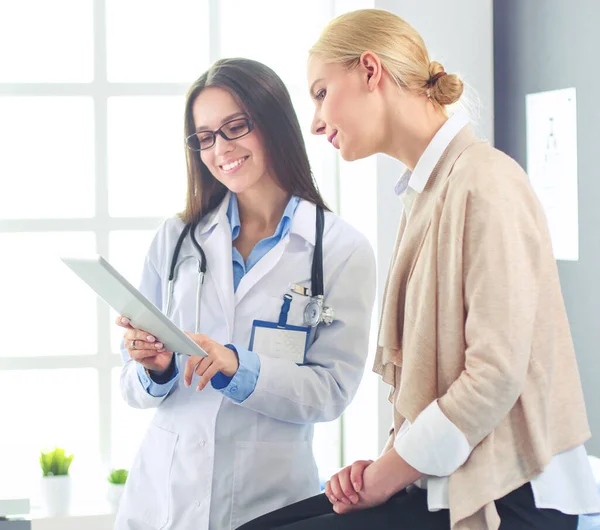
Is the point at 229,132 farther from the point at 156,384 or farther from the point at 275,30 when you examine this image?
the point at 275,30

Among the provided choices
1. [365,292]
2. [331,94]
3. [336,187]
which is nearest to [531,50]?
[336,187]

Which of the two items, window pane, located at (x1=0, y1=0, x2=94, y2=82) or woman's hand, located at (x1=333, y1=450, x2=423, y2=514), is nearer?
woman's hand, located at (x1=333, y1=450, x2=423, y2=514)

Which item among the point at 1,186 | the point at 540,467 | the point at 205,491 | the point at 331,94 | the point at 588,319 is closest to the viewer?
the point at 540,467

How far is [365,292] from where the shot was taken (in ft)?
5.49

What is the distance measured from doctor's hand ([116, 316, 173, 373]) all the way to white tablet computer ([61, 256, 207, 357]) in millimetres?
28

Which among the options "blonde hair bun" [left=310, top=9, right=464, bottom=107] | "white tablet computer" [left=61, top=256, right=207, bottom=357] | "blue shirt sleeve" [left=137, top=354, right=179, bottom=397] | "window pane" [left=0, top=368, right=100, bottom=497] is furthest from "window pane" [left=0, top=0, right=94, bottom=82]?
"blonde hair bun" [left=310, top=9, right=464, bottom=107]

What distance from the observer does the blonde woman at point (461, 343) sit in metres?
1.02

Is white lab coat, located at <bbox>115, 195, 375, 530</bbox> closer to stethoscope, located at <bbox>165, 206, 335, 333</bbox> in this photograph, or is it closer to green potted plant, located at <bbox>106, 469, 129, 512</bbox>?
stethoscope, located at <bbox>165, 206, 335, 333</bbox>

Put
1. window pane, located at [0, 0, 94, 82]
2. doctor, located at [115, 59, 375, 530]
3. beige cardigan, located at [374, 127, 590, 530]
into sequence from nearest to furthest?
beige cardigan, located at [374, 127, 590, 530] → doctor, located at [115, 59, 375, 530] → window pane, located at [0, 0, 94, 82]

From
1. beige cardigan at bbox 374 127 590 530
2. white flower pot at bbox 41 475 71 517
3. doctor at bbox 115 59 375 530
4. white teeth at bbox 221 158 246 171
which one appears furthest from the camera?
white flower pot at bbox 41 475 71 517

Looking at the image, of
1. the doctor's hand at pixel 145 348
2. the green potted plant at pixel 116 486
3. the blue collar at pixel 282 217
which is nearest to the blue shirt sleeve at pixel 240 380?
the doctor's hand at pixel 145 348

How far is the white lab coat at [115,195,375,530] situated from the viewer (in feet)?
5.13

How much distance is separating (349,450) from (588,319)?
1075 mm

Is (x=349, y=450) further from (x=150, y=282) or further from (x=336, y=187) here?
(x=150, y=282)
